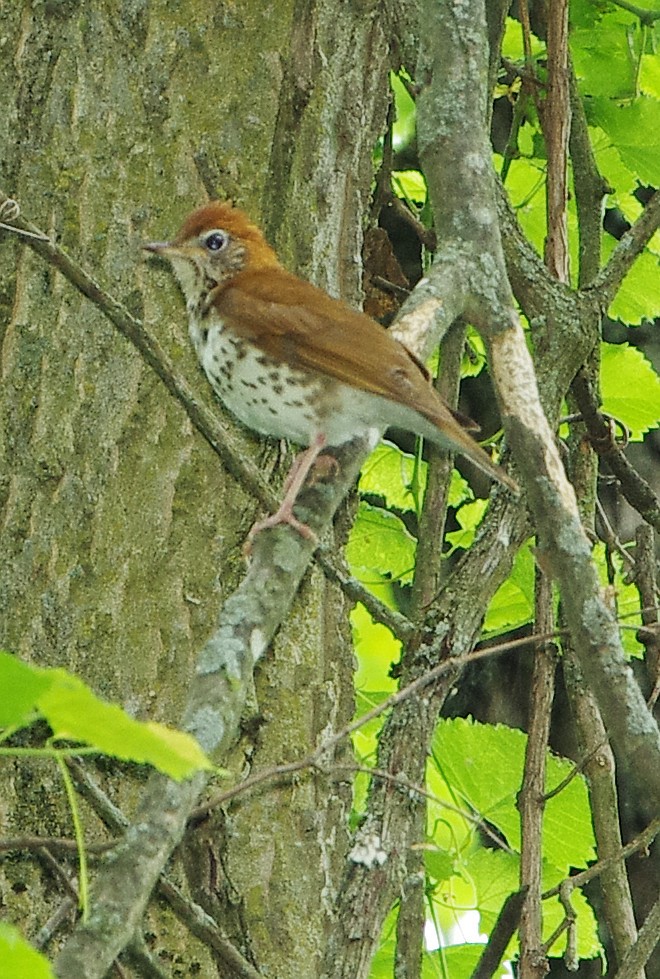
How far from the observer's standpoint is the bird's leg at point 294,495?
6.74 feet

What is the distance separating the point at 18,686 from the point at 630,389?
2.91 meters

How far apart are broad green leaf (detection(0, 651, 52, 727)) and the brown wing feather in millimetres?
1553

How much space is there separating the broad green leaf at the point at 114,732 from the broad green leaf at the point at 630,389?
2.81 m


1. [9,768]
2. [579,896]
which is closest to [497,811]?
[579,896]

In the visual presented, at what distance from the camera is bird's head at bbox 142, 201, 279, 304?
2492 mm

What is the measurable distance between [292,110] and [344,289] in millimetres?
356

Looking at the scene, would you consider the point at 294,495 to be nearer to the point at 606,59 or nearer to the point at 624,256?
the point at 624,256

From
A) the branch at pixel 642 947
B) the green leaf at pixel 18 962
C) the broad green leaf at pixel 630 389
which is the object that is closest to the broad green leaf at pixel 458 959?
the branch at pixel 642 947

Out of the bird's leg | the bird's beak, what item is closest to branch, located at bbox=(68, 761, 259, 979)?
the bird's leg

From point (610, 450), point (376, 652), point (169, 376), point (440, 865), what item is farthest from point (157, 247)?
point (376, 652)

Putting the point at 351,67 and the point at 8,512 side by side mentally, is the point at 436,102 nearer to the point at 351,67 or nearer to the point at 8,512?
the point at 351,67

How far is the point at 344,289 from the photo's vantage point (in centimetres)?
277

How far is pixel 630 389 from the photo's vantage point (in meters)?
3.56

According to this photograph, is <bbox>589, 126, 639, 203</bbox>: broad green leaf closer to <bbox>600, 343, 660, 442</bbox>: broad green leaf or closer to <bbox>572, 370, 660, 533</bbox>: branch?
<bbox>600, 343, 660, 442</bbox>: broad green leaf
